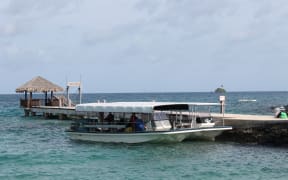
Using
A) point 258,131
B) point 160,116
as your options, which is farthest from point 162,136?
point 258,131

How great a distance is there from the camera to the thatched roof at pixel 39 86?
165 ft

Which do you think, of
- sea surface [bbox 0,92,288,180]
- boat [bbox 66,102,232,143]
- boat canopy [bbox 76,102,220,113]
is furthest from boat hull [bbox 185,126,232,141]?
boat canopy [bbox 76,102,220,113]

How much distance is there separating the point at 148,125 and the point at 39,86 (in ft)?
89.3

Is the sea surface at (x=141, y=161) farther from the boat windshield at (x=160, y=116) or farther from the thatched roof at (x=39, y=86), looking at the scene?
the thatched roof at (x=39, y=86)

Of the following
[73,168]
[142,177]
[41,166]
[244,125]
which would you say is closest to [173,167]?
[142,177]

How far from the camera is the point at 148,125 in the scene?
2602 centimetres

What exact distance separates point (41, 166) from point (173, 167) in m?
5.60

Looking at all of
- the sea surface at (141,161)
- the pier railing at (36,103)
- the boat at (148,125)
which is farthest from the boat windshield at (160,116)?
the pier railing at (36,103)

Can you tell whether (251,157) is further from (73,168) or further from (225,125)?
(73,168)

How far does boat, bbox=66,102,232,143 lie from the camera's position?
25.4 m

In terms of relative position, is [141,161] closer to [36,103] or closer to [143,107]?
[143,107]

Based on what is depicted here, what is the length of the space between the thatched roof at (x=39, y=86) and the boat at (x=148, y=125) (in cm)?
2312

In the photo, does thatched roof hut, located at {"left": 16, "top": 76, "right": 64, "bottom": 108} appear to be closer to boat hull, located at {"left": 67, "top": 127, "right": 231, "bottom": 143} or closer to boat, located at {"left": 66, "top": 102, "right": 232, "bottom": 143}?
boat, located at {"left": 66, "top": 102, "right": 232, "bottom": 143}

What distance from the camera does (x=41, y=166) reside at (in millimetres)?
20453
